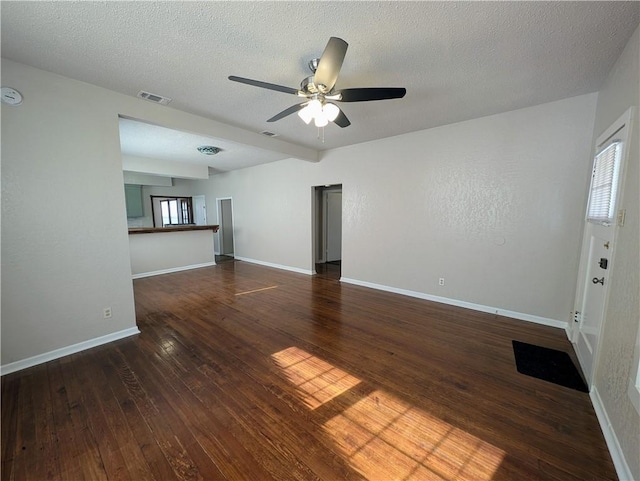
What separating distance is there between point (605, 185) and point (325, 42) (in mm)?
2680

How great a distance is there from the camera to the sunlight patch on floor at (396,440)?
1.39 m

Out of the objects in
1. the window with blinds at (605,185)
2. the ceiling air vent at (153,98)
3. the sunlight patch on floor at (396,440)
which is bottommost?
the sunlight patch on floor at (396,440)

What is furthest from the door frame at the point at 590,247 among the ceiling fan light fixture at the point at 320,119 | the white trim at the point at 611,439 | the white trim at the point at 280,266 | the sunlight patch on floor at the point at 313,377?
the white trim at the point at 280,266

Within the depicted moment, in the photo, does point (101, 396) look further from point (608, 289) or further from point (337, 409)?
point (608, 289)

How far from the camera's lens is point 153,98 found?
2.86 metres

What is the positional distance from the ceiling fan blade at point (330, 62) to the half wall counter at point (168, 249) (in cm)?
524

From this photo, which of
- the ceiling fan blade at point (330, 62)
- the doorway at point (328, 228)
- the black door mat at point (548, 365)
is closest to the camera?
the ceiling fan blade at point (330, 62)

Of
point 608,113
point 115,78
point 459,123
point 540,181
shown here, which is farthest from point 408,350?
point 115,78

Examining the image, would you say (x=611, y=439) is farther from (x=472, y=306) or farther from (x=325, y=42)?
(x=325, y=42)

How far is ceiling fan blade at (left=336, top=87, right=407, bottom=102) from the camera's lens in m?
1.96

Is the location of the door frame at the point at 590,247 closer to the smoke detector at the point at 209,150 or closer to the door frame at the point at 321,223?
the door frame at the point at 321,223

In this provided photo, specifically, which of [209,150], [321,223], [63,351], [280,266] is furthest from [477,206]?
[63,351]

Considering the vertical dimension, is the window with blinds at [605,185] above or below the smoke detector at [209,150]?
below

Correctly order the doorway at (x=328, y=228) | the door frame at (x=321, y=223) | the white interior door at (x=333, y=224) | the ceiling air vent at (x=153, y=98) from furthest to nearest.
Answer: the white interior door at (x=333, y=224) → the doorway at (x=328, y=228) → the door frame at (x=321, y=223) → the ceiling air vent at (x=153, y=98)
